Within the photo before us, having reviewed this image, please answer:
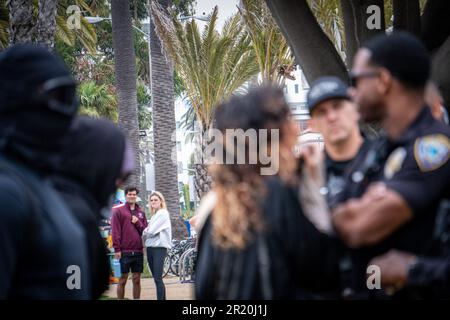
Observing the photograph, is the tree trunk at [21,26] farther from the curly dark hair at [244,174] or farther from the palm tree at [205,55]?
the curly dark hair at [244,174]

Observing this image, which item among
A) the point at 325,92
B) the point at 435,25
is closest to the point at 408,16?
the point at 435,25

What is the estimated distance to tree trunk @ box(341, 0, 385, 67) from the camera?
8578 mm

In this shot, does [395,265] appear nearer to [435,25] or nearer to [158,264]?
[435,25]

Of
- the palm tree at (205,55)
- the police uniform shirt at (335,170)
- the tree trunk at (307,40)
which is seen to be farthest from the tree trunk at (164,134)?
the police uniform shirt at (335,170)

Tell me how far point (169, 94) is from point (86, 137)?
22991mm

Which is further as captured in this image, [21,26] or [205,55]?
→ [205,55]

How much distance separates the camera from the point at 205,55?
2306cm

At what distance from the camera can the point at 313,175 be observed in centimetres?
296

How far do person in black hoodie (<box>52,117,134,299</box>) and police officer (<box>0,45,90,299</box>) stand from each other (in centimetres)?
45

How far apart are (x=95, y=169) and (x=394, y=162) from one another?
1203mm

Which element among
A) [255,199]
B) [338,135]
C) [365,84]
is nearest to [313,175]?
[255,199]

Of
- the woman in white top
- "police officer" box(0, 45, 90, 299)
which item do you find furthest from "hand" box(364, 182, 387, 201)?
the woman in white top

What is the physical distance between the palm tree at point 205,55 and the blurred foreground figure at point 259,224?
19.8 m
